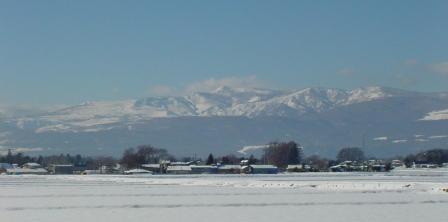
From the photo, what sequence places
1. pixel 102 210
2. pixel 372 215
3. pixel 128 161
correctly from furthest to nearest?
1. pixel 128 161
2. pixel 102 210
3. pixel 372 215

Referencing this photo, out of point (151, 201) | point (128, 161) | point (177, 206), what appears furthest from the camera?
point (128, 161)

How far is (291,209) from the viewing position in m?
31.1

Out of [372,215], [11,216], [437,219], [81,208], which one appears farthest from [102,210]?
[437,219]

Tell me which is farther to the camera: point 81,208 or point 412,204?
point 412,204

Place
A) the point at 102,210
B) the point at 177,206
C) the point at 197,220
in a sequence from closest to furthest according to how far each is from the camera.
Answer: the point at 197,220 → the point at 102,210 → the point at 177,206

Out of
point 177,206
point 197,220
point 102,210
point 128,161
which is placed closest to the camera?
point 197,220

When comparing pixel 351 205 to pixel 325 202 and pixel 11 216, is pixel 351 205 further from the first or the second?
pixel 11 216

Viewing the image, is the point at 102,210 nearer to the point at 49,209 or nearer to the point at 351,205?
the point at 49,209

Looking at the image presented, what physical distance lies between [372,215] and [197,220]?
6.50m

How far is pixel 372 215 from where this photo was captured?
28.3m

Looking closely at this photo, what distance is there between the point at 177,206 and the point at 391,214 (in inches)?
366

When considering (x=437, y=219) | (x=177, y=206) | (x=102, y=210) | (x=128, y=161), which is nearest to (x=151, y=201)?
(x=177, y=206)

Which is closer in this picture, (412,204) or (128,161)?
(412,204)

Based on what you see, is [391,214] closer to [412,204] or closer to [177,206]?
[412,204]
